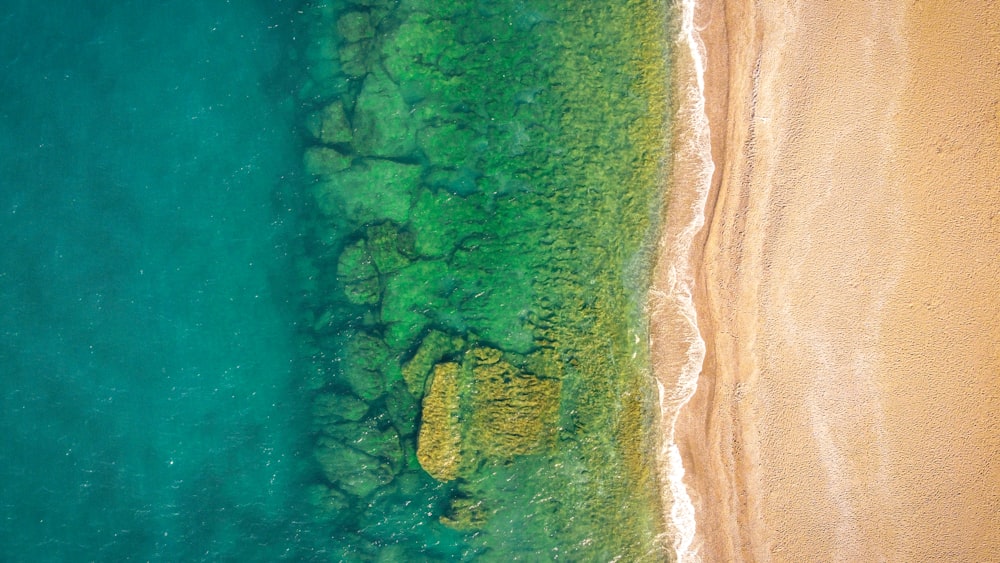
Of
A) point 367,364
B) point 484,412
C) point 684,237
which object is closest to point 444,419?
point 484,412

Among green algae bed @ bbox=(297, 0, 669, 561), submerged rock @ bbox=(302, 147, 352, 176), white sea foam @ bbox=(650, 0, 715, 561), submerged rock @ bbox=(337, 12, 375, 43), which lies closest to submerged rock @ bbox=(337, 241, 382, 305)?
green algae bed @ bbox=(297, 0, 669, 561)

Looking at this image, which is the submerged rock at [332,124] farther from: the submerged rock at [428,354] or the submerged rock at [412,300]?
the submerged rock at [428,354]

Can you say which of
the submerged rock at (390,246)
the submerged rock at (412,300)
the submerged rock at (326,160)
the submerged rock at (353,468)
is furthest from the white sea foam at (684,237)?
the submerged rock at (326,160)

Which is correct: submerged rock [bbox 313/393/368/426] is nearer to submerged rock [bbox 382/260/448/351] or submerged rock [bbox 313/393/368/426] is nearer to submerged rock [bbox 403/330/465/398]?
submerged rock [bbox 403/330/465/398]

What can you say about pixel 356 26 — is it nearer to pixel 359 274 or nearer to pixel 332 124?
pixel 332 124

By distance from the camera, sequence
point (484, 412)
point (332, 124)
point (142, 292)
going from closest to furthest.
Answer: point (484, 412), point (332, 124), point (142, 292)

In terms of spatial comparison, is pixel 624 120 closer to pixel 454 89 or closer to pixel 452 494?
pixel 454 89

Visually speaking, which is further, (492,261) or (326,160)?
(326,160)
